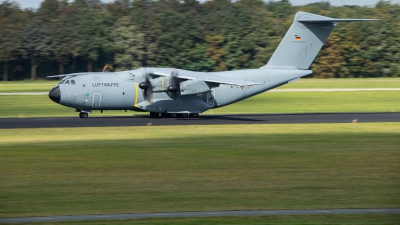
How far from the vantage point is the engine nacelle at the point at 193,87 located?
116 ft

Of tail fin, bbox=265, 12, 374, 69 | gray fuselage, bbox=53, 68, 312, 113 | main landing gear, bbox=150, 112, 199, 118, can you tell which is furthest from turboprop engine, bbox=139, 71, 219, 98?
tail fin, bbox=265, 12, 374, 69

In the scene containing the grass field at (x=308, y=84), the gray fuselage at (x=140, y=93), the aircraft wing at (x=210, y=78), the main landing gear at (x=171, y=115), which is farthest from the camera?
the grass field at (x=308, y=84)

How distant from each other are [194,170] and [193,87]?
662 inches

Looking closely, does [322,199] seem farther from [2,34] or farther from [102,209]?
→ [2,34]

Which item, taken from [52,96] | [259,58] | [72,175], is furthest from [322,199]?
[259,58]

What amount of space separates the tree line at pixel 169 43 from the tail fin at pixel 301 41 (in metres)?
45.7

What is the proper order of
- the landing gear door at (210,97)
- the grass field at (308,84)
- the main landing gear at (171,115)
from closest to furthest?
the landing gear door at (210,97)
the main landing gear at (171,115)
the grass field at (308,84)

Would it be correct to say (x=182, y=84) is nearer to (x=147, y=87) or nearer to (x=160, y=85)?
(x=160, y=85)

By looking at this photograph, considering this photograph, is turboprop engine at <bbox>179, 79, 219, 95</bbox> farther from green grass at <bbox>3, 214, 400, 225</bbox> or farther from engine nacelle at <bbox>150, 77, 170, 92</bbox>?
green grass at <bbox>3, 214, 400, 225</bbox>

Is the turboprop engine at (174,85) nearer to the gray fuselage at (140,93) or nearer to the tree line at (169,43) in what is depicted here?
the gray fuselage at (140,93)

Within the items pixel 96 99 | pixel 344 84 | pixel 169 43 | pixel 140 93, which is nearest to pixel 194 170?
pixel 140 93

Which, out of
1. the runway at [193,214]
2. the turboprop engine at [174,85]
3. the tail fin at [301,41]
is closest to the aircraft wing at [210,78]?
the turboprop engine at [174,85]

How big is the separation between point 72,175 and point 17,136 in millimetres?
10938

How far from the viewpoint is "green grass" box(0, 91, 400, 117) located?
141 feet
